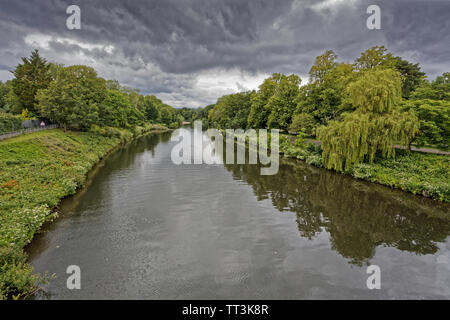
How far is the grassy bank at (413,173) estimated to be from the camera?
772 inches

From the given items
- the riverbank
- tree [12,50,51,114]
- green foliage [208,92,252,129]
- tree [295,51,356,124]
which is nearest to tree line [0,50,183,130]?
tree [12,50,51,114]

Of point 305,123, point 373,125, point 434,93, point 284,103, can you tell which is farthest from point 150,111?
point 434,93

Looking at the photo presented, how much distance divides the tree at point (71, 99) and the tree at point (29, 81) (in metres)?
2.88

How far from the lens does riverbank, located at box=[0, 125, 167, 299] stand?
29.8 feet

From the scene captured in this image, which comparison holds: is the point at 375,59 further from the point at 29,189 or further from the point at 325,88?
the point at 29,189

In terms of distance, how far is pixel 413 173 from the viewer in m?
22.2

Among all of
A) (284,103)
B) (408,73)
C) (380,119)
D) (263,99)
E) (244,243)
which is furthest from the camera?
(263,99)

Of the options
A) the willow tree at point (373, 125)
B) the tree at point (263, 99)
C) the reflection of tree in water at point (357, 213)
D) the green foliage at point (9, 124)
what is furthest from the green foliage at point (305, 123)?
the green foliage at point (9, 124)

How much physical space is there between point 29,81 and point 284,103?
49.8 meters

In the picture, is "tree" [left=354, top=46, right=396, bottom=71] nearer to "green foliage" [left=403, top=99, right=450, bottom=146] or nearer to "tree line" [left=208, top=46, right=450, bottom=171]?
"tree line" [left=208, top=46, right=450, bottom=171]

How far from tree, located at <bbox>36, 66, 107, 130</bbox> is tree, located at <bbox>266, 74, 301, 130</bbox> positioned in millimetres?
36827

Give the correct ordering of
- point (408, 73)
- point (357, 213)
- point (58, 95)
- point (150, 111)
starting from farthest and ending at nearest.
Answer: point (150, 111) < point (408, 73) < point (58, 95) < point (357, 213)
